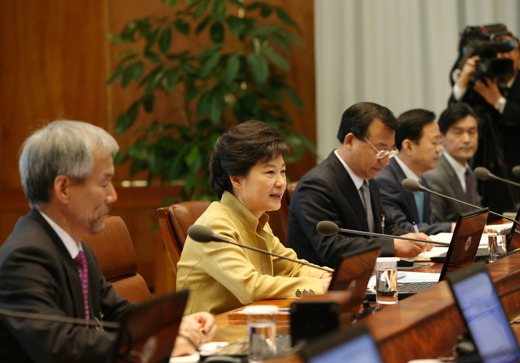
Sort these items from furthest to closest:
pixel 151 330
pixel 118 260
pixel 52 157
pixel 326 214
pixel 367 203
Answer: pixel 367 203 → pixel 326 214 → pixel 118 260 → pixel 52 157 → pixel 151 330

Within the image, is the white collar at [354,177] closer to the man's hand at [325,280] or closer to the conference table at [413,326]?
the man's hand at [325,280]

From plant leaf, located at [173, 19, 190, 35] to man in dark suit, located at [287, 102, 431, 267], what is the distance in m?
2.08

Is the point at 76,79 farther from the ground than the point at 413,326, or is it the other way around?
the point at 76,79

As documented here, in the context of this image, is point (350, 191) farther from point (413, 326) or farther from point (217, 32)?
point (217, 32)

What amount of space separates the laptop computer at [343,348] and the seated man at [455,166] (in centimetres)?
326

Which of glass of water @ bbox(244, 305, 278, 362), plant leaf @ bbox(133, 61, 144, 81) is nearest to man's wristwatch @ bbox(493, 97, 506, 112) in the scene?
plant leaf @ bbox(133, 61, 144, 81)

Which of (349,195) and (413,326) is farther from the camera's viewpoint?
(349,195)

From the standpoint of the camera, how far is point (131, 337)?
3.85 feet

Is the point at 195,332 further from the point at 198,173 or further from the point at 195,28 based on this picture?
the point at 195,28

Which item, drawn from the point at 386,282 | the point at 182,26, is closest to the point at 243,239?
the point at 386,282

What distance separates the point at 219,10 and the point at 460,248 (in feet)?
10.0

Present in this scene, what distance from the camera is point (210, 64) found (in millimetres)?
4629

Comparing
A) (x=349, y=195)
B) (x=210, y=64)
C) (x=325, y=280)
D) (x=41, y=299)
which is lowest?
(x=325, y=280)

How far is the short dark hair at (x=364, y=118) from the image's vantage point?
9.97 ft
